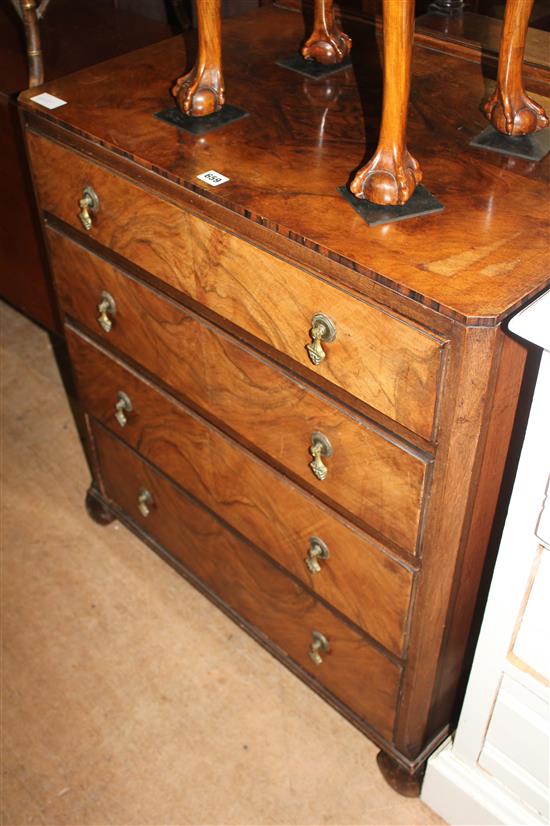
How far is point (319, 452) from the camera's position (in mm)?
1210

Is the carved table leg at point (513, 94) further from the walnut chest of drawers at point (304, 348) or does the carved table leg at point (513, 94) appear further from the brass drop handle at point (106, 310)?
the brass drop handle at point (106, 310)

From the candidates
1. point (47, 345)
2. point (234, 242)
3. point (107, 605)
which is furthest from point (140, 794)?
point (47, 345)

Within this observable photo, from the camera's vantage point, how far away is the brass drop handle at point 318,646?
1.47 metres

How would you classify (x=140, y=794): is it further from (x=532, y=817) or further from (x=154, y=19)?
(x=154, y=19)

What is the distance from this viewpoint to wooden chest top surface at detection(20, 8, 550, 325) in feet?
3.21

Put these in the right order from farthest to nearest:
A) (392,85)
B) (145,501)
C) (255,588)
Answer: (145,501) < (255,588) < (392,85)

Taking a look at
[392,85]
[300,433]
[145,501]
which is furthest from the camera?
[145,501]

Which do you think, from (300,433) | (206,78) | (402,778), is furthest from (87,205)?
(402,778)

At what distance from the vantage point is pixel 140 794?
1.54m

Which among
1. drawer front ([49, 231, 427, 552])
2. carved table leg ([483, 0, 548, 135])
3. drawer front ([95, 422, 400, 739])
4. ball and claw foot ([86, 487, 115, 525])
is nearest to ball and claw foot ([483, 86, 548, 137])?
carved table leg ([483, 0, 548, 135])

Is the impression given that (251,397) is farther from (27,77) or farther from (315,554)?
(27,77)

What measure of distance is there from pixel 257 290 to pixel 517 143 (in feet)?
1.29

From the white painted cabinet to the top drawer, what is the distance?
4.8 inches

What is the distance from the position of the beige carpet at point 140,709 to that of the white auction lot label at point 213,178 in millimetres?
990
